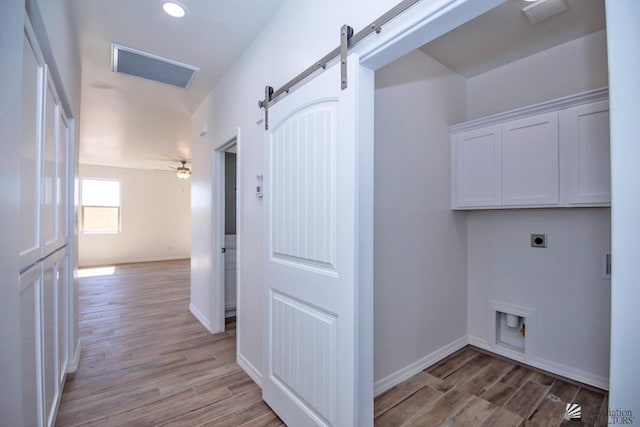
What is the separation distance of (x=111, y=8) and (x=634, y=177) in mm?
2797

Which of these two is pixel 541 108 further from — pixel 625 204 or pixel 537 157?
pixel 625 204

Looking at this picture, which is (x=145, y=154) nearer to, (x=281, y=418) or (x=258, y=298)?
(x=258, y=298)

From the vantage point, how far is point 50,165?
155cm

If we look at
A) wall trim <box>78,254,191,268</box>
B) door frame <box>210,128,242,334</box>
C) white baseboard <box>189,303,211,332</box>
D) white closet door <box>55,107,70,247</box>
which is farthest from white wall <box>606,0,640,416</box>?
wall trim <box>78,254,191,268</box>

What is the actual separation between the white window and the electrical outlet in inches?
366

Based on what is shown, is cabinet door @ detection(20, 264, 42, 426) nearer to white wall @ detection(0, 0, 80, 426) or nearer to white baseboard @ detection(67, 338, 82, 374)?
white wall @ detection(0, 0, 80, 426)

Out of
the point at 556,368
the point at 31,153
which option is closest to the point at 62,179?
the point at 31,153

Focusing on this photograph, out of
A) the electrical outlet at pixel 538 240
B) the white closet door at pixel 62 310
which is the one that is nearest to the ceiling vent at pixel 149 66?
the white closet door at pixel 62 310

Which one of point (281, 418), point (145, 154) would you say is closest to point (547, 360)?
point (281, 418)

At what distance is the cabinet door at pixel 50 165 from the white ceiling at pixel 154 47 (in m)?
0.82

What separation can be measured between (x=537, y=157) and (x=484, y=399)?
6.18 feet

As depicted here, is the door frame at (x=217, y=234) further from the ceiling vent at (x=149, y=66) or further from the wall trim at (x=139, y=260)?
the wall trim at (x=139, y=260)

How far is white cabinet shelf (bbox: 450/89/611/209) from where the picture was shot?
2.05 metres

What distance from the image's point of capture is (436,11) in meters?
1.06
